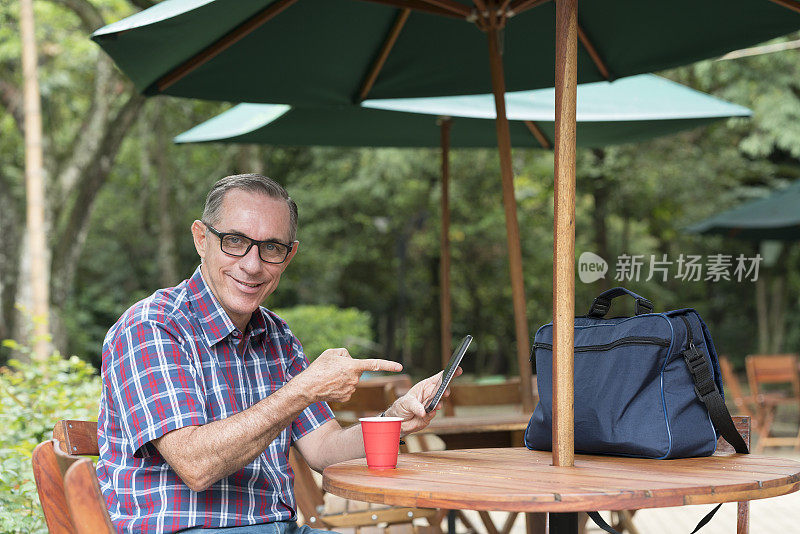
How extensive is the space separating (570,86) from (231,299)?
92 centimetres

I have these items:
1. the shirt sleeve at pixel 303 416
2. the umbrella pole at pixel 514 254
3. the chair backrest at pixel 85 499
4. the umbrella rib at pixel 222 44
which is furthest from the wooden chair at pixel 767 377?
the chair backrest at pixel 85 499

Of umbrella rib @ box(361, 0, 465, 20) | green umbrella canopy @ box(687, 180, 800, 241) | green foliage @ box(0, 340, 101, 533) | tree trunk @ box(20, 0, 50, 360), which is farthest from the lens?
tree trunk @ box(20, 0, 50, 360)

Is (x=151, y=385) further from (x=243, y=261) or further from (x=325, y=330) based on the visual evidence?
(x=325, y=330)

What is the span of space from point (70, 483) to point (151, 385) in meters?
0.51

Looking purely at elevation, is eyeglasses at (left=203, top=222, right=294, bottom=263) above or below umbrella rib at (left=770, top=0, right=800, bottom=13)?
below

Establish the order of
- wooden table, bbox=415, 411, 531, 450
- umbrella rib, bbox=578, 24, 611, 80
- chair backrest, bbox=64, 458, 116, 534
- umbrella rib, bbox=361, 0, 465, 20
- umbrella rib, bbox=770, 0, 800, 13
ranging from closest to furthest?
chair backrest, bbox=64, 458, 116, 534, umbrella rib, bbox=770, 0, 800, 13, wooden table, bbox=415, 411, 531, 450, umbrella rib, bbox=361, 0, 465, 20, umbrella rib, bbox=578, 24, 611, 80

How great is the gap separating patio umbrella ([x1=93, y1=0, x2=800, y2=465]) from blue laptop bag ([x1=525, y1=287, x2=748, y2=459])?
1.46m

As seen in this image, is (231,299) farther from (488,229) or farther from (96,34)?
(488,229)

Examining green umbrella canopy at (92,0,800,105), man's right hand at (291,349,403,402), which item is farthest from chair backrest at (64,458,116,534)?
green umbrella canopy at (92,0,800,105)

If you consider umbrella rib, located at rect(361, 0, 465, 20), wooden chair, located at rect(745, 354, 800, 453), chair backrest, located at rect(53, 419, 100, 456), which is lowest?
wooden chair, located at rect(745, 354, 800, 453)

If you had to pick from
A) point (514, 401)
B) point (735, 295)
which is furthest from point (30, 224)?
point (735, 295)

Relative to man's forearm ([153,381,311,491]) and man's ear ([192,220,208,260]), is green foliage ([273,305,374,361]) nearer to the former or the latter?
man's ear ([192,220,208,260])

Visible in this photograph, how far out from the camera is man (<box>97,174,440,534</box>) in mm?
1895

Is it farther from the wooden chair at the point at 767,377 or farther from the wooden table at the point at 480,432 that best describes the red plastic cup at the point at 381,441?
the wooden chair at the point at 767,377
